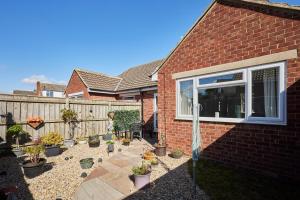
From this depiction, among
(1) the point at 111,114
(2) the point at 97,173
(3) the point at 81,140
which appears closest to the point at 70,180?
(2) the point at 97,173

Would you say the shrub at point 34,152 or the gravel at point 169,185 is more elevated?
the shrub at point 34,152

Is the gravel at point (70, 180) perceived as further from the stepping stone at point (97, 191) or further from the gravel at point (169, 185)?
the stepping stone at point (97, 191)

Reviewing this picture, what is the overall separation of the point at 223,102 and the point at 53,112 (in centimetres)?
809

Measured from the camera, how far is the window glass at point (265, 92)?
4.86 m

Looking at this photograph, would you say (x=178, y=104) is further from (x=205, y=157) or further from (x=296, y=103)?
(x=296, y=103)

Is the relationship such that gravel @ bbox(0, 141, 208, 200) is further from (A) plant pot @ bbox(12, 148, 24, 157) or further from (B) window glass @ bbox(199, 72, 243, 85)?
(B) window glass @ bbox(199, 72, 243, 85)

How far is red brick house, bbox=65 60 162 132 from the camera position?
1233 cm

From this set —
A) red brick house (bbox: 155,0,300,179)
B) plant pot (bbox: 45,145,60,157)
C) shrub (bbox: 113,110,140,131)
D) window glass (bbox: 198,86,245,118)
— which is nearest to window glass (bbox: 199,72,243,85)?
red brick house (bbox: 155,0,300,179)

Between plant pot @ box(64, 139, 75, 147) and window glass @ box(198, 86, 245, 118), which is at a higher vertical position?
window glass @ box(198, 86, 245, 118)

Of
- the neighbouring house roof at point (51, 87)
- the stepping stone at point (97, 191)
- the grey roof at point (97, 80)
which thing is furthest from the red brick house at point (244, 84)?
the neighbouring house roof at point (51, 87)

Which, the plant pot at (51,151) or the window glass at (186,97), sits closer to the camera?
the window glass at (186,97)

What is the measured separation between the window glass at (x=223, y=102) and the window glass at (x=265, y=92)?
0.37 m

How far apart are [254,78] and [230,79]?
72 cm

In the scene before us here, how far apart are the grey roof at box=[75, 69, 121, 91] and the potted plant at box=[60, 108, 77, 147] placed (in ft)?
17.2
